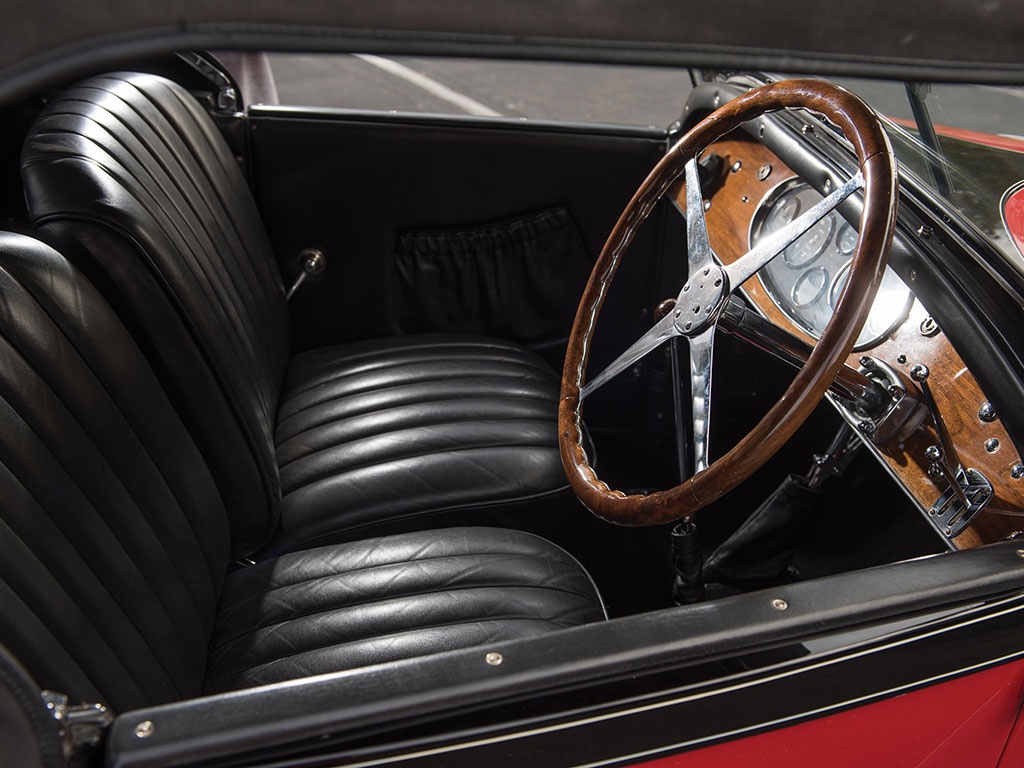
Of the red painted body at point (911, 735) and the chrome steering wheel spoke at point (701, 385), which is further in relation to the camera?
the chrome steering wheel spoke at point (701, 385)

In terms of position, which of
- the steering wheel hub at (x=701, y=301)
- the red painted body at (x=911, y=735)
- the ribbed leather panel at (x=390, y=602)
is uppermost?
the steering wheel hub at (x=701, y=301)

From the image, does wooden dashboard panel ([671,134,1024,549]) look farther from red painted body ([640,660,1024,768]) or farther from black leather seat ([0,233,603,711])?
black leather seat ([0,233,603,711])

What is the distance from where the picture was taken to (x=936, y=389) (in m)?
1.22

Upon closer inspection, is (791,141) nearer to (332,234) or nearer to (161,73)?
(332,234)

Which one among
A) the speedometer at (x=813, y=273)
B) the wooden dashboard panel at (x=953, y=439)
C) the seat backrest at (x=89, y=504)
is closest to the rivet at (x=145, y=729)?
the seat backrest at (x=89, y=504)

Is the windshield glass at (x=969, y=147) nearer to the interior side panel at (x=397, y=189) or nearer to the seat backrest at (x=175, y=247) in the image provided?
the interior side panel at (x=397, y=189)

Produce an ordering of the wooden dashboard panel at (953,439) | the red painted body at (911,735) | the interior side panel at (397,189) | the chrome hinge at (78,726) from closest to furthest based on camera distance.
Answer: the chrome hinge at (78,726)
the red painted body at (911,735)
the wooden dashboard panel at (953,439)
the interior side panel at (397,189)

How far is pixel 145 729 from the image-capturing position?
0.77 meters

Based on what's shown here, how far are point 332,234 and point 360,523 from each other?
82 centimetres

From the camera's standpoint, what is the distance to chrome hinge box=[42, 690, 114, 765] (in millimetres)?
721

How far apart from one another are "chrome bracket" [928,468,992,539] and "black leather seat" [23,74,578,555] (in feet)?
2.17

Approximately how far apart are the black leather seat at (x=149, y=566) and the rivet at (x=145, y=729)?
14 cm

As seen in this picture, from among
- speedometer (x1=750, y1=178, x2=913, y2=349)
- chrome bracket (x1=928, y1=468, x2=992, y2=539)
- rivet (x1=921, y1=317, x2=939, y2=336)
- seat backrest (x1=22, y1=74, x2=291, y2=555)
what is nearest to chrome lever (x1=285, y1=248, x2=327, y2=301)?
seat backrest (x1=22, y1=74, x2=291, y2=555)

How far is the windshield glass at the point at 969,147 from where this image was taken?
1.28 meters
